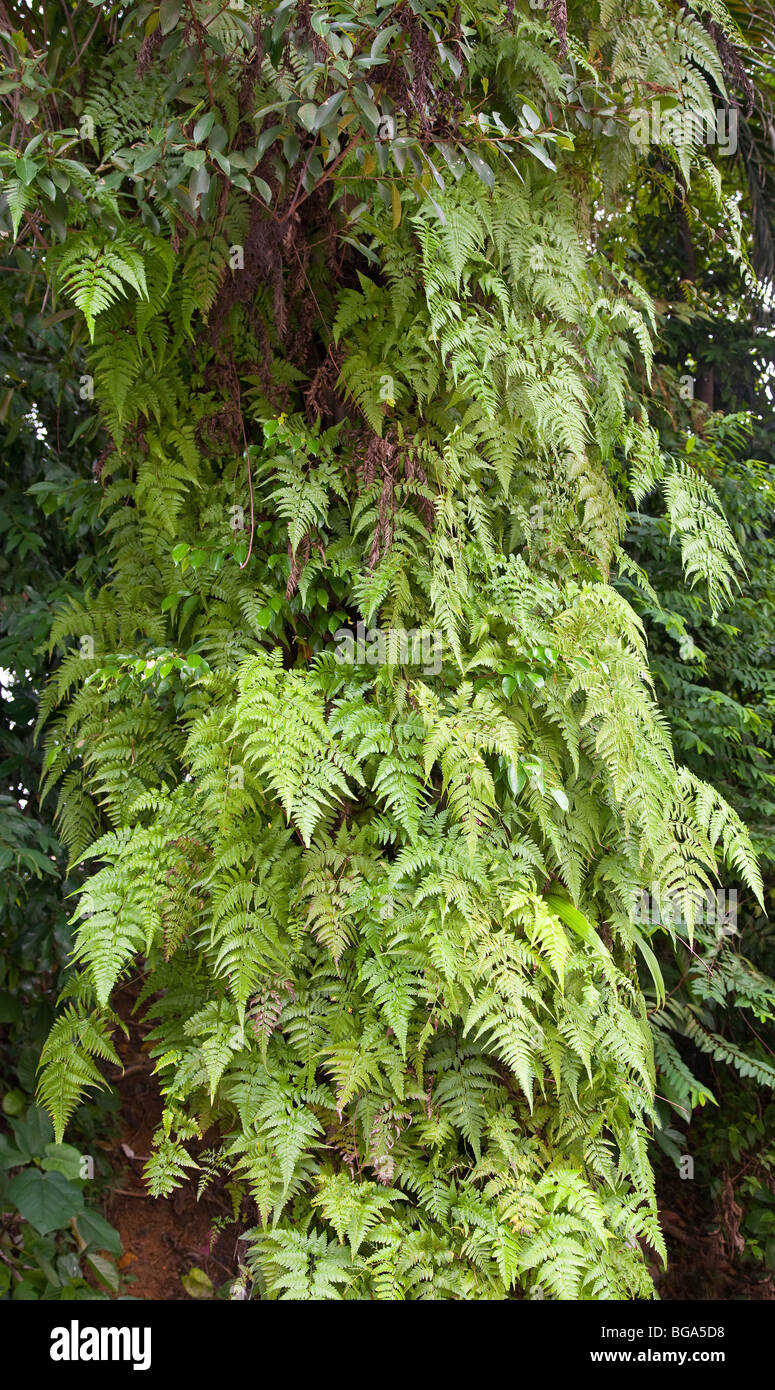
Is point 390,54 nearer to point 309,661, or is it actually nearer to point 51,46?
point 51,46

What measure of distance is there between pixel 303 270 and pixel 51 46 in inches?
42.0

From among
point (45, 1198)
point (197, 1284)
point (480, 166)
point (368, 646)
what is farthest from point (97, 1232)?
point (480, 166)

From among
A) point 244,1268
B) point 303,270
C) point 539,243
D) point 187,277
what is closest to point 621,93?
point 539,243

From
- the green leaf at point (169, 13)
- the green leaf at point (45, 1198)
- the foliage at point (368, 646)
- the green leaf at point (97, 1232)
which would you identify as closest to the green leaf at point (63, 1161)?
the green leaf at point (45, 1198)

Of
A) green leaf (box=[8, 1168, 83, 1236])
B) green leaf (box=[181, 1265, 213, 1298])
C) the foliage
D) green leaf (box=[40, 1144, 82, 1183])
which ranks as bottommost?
green leaf (box=[181, 1265, 213, 1298])

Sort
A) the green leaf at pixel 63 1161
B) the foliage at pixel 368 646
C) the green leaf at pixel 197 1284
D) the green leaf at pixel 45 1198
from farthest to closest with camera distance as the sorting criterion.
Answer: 1. the green leaf at pixel 197 1284
2. the green leaf at pixel 63 1161
3. the green leaf at pixel 45 1198
4. the foliage at pixel 368 646

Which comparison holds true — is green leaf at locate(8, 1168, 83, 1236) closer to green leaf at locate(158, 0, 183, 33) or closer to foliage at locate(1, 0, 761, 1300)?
foliage at locate(1, 0, 761, 1300)

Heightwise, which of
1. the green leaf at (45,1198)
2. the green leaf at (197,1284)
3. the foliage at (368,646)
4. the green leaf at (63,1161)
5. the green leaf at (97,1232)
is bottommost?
the green leaf at (197,1284)

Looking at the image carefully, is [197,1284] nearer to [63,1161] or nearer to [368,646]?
[63,1161]

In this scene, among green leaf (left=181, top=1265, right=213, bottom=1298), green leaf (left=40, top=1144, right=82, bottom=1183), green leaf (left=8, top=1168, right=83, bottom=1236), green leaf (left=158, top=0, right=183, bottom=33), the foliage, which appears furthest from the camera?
green leaf (left=181, top=1265, right=213, bottom=1298)

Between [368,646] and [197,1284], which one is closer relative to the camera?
[368,646]

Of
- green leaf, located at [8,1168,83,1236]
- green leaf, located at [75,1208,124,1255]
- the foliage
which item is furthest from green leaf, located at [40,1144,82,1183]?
the foliage

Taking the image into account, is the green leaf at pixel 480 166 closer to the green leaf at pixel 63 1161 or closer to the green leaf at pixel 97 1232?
the green leaf at pixel 63 1161

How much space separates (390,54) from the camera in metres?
2.20
